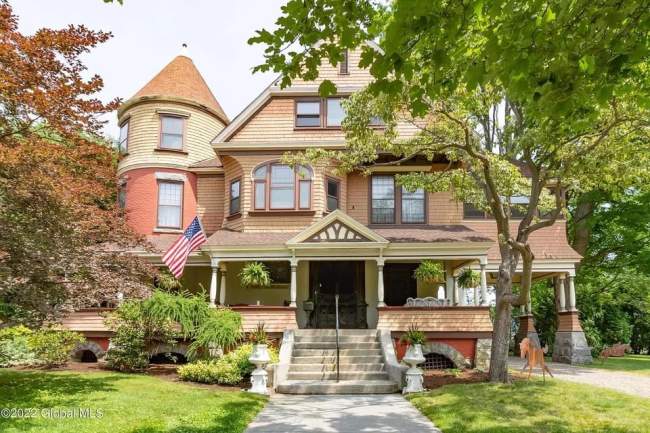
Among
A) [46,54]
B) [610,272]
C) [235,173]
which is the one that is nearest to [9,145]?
[46,54]

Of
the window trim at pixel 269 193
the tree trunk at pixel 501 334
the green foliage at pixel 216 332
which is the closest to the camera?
the tree trunk at pixel 501 334

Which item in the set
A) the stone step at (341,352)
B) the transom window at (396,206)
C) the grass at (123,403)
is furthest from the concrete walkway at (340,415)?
the transom window at (396,206)

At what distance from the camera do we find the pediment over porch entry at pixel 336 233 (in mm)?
16234

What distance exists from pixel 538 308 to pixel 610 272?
4.54 metres

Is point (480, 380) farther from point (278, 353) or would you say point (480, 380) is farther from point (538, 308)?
point (538, 308)

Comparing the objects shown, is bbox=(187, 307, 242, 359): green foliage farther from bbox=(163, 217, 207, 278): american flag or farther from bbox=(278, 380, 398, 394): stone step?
bbox=(278, 380, 398, 394): stone step

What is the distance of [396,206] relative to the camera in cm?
1909

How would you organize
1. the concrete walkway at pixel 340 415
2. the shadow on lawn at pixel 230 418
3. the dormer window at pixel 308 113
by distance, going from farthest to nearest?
1. the dormer window at pixel 308 113
2. the concrete walkway at pixel 340 415
3. the shadow on lawn at pixel 230 418

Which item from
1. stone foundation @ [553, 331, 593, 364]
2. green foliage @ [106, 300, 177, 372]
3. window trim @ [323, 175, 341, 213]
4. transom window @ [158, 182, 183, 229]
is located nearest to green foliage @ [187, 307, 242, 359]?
green foliage @ [106, 300, 177, 372]

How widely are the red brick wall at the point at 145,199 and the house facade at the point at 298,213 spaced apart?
40 mm

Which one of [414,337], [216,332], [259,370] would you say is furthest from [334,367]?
[216,332]

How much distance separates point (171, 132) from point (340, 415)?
14.4 meters

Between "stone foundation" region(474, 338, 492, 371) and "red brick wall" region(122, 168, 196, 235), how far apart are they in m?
11.1

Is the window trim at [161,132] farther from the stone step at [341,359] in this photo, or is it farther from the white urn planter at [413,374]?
the white urn planter at [413,374]
